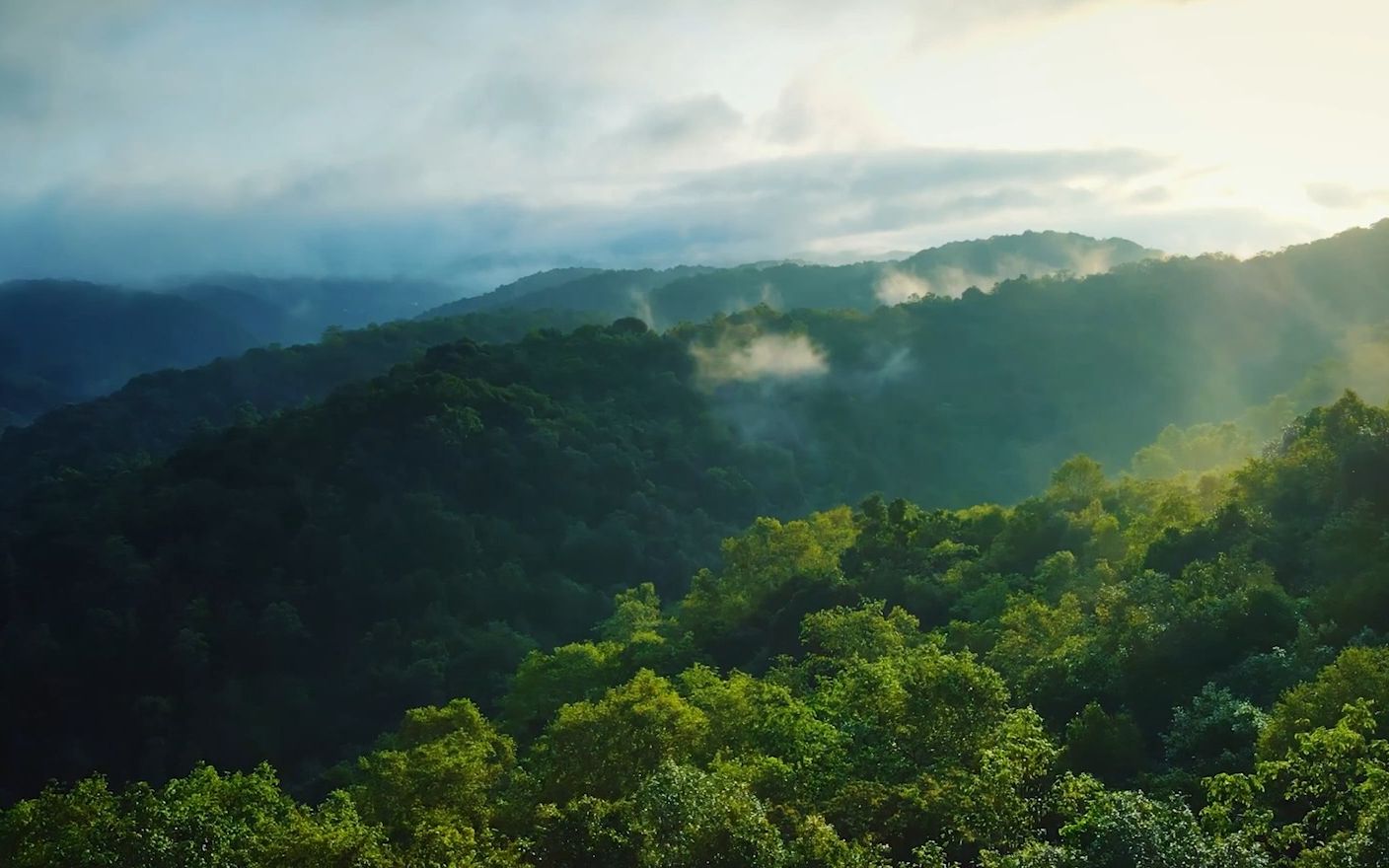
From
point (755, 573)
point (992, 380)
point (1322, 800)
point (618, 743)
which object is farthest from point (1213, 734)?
point (992, 380)

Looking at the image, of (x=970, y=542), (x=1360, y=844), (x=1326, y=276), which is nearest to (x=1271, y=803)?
(x=1360, y=844)

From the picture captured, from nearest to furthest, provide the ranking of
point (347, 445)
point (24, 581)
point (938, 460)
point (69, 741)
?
point (69, 741) → point (24, 581) → point (347, 445) → point (938, 460)

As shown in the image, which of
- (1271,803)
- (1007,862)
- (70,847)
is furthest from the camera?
(70,847)

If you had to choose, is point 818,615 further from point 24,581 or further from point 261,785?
point 24,581

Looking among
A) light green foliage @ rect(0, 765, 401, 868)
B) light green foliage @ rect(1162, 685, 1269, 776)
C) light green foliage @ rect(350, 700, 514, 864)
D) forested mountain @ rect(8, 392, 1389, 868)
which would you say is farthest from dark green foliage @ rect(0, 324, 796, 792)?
light green foliage @ rect(1162, 685, 1269, 776)

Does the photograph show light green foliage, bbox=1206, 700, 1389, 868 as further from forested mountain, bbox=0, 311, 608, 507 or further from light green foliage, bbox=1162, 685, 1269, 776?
forested mountain, bbox=0, 311, 608, 507
